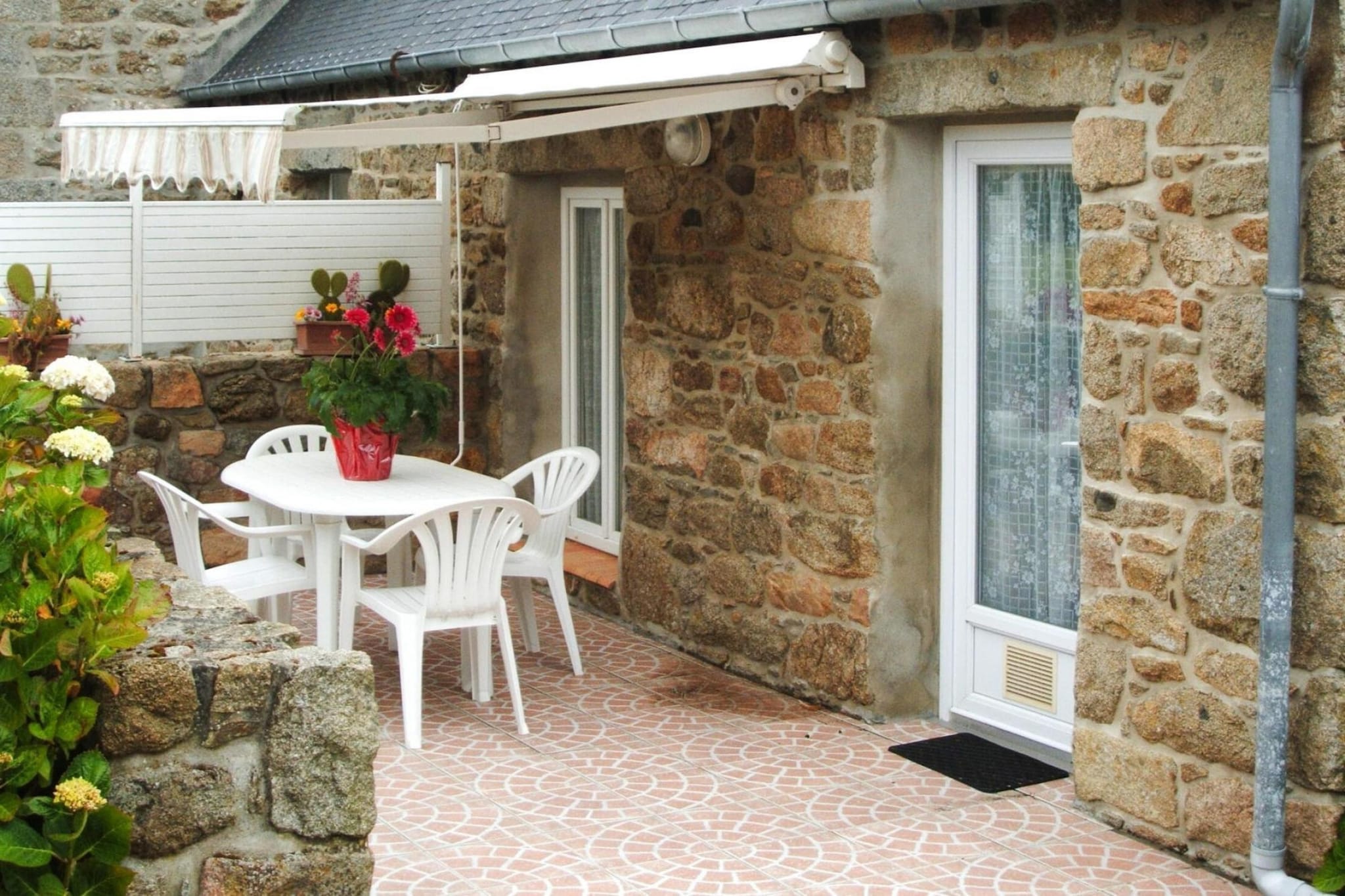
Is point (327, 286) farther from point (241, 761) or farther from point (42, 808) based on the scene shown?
point (42, 808)

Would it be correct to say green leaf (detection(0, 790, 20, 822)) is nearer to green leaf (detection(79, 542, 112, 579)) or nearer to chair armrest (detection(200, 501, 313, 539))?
green leaf (detection(79, 542, 112, 579))

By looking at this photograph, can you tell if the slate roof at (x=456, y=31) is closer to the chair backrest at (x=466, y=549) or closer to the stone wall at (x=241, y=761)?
the chair backrest at (x=466, y=549)

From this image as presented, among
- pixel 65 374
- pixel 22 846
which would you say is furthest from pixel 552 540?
pixel 22 846

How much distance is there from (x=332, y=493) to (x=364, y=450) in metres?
0.38

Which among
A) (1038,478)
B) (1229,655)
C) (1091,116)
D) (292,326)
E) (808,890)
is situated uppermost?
(1091,116)

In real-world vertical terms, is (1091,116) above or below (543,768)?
above

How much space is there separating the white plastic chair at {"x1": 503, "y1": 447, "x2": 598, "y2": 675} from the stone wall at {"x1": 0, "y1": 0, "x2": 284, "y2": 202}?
19.2ft

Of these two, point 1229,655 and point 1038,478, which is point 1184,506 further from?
point 1038,478

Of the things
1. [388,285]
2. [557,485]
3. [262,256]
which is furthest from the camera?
[388,285]

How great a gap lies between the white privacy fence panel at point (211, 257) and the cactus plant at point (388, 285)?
0.06 metres

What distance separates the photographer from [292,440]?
8.81 m

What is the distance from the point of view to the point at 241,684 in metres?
4.12

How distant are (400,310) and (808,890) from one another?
3.31m

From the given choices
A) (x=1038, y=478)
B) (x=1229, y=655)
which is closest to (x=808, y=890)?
(x=1229, y=655)
